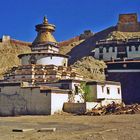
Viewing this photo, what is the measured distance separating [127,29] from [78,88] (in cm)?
4435

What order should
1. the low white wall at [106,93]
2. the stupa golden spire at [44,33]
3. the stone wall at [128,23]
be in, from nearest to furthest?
the low white wall at [106,93]
the stupa golden spire at [44,33]
the stone wall at [128,23]

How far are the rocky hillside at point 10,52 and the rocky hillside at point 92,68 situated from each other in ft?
86.0

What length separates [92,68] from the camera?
5409 centimetres

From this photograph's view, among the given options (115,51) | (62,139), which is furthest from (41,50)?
(62,139)

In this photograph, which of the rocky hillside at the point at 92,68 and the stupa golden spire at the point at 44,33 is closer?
the stupa golden spire at the point at 44,33

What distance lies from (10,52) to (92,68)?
31245 millimetres

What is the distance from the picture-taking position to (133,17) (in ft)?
245

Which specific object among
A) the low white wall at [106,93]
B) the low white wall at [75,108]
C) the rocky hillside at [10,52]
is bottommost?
the low white wall at [75,108]

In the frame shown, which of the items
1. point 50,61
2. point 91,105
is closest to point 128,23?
point 50,61

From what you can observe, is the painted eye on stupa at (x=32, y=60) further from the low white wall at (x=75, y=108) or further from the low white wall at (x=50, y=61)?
the low white wall at (x=75, y=108)

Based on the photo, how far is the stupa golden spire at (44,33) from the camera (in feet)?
141

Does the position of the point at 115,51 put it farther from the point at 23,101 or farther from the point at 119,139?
the point at 119,139

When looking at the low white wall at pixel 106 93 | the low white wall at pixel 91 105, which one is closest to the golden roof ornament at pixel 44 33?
the low white wall at pixel 106 93

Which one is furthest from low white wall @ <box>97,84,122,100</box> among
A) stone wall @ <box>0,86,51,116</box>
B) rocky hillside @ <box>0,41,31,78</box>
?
rocky hillside @ <box>0,41,31,78</box>
